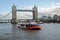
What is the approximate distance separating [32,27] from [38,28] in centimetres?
208

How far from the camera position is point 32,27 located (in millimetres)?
75500

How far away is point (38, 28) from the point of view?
75125 millimetres
